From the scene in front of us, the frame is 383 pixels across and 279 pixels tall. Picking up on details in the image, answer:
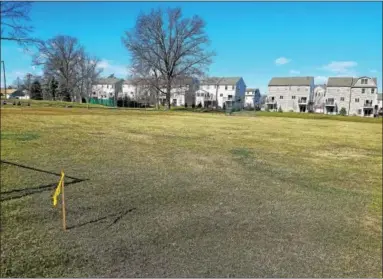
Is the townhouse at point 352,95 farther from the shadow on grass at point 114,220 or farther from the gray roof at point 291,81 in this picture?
the shadow on grass at point 114,220

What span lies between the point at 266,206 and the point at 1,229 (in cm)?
429

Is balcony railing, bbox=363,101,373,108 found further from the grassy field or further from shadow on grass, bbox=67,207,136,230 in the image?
shadow on grass, bbox=67,207,136,230

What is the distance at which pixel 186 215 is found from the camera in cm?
546

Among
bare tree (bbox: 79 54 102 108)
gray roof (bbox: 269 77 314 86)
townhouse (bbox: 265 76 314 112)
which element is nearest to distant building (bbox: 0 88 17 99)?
bare tree (bbox: 79 54 102 108)

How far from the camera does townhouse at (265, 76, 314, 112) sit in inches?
3162

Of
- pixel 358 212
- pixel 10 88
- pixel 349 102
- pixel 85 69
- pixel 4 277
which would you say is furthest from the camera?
pixel 10 88

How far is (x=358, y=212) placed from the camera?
19.5ft

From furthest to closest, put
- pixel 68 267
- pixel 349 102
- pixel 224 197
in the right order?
pixel 349 102
pixel 224 197
pixel 68 267

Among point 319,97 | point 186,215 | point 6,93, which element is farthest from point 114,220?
point 6,93

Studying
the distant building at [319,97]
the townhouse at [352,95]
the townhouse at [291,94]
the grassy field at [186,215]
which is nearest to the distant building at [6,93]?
the townhouse at [291,94]

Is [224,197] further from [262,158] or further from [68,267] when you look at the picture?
[262,158]

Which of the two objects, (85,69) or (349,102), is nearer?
(85,69)

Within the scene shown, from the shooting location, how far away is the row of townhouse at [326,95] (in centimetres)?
7450

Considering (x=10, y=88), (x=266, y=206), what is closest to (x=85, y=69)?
(x=10, y=88)
